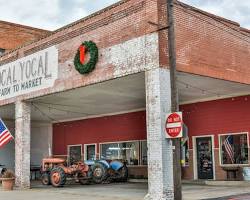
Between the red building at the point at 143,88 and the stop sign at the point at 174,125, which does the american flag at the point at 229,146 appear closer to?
the red building at the point at 143,88

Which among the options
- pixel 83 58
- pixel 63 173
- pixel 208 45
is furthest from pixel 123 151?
pixel 208 45

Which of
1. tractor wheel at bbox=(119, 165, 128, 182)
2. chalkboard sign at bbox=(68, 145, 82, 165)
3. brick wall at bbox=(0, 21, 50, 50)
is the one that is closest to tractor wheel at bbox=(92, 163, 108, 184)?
tractor wheel at bbox=(119, 165, 128, 182)

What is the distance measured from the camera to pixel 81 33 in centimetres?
1958

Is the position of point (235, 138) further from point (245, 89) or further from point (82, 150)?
point (82, 150)

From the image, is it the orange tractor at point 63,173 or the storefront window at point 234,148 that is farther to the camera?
the orange tractor at point 63,173

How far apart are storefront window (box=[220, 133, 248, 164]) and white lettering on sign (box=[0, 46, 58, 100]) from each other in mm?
9139

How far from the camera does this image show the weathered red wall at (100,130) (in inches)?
1123

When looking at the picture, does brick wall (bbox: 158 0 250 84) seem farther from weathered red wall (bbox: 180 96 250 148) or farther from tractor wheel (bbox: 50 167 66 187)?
tractor wheel (bbox: 50 167 66 187)

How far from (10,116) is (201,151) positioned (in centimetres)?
1390

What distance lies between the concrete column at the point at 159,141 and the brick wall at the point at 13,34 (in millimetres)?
21263

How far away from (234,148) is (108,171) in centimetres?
689

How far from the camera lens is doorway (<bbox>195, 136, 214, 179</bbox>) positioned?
24281 mm

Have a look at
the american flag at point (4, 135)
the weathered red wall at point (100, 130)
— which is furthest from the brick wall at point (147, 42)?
the weathered red wall at point (100, 130)

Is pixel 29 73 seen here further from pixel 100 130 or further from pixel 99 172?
pixel 100 130
